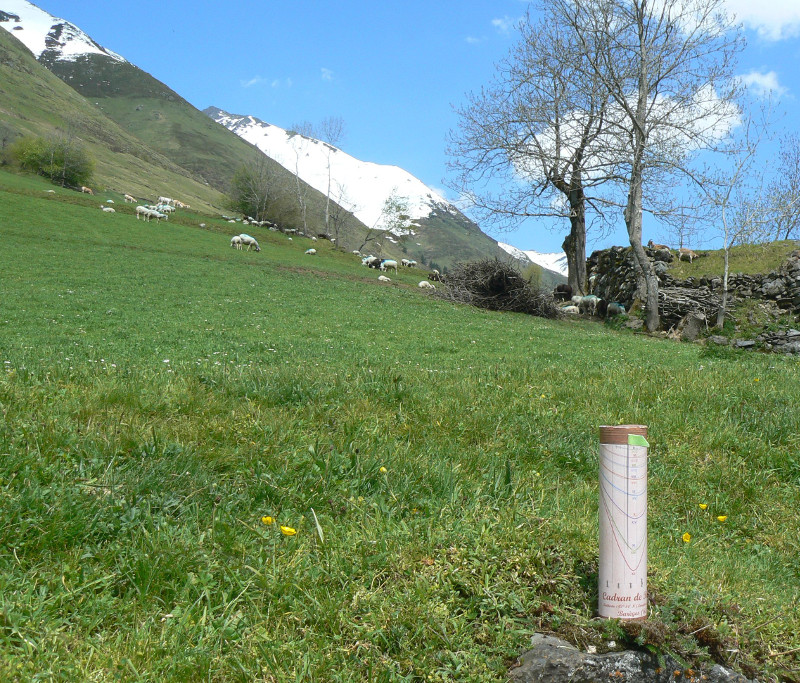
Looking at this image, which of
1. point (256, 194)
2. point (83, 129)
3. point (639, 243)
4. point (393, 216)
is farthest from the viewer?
point (83, 129)

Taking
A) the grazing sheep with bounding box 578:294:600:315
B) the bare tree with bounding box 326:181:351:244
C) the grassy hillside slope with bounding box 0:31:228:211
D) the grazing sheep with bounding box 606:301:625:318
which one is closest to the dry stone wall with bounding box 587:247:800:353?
the grazing sheep with bounding box 606:301:625:318

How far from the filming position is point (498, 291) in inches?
1216

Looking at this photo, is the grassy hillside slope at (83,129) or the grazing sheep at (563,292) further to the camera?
the grassy hillside slope at (83,129)

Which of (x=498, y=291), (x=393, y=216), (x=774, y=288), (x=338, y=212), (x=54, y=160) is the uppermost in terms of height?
(x=54, y=160)

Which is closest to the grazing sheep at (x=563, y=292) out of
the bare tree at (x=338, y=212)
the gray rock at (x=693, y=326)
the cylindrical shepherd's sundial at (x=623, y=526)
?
the gray rock at (x=693, y=326)

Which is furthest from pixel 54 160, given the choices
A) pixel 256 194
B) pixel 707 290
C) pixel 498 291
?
pixel 707 290

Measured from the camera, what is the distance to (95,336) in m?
14.3

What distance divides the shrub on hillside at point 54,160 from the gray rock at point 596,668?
3505 inches

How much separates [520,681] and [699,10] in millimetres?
30834

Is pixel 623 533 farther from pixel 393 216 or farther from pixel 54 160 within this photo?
pixel 54 160

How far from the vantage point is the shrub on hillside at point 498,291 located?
97.8ft

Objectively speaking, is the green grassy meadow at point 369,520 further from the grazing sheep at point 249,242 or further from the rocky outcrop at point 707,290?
the grazing sheep at point 249,242

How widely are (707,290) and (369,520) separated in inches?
1183

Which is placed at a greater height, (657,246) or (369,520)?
(657,246)
